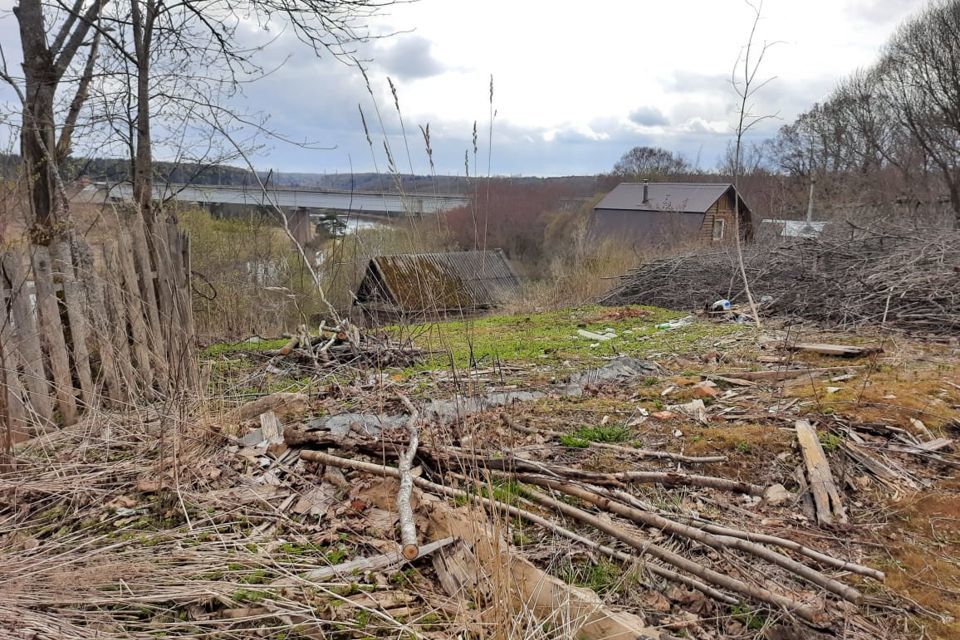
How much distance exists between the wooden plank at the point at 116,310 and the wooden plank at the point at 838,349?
5.45 metres

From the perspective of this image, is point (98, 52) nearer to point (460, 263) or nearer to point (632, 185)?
point (460, 263)

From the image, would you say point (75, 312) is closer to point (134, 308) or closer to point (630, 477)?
point (134, 308)

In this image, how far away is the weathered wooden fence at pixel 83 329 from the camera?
359 cm

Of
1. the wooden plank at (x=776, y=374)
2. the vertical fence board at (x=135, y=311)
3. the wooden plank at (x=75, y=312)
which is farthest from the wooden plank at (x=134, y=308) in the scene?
the wooden plank at (x=776, y=374)

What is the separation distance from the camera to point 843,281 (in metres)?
8.27

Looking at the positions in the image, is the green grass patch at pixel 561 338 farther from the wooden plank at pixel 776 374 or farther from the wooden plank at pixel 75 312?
the wooden plank at pixel 75 312

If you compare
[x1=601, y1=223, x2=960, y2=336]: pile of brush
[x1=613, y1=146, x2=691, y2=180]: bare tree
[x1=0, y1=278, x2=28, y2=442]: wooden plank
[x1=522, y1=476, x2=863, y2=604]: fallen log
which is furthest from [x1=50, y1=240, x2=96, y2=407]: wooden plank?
[x1=613, y1=146, x2=691, y2=180]: bare tree

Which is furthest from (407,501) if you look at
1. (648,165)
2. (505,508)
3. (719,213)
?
(648,165)

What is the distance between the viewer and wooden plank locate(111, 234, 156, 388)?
4.14m

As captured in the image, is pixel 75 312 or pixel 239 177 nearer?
pixel 75 312

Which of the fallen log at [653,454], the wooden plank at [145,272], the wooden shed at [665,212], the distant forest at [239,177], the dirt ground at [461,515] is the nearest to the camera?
the dirt ground at [461,515]

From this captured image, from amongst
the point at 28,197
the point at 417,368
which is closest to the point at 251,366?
the point at 417,368

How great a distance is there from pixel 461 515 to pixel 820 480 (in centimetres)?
178

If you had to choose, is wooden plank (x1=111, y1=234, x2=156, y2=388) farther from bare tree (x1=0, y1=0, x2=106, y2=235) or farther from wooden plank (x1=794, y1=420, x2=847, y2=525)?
wooden plank (x1=794, y1=420, x2=847, y2=525)
